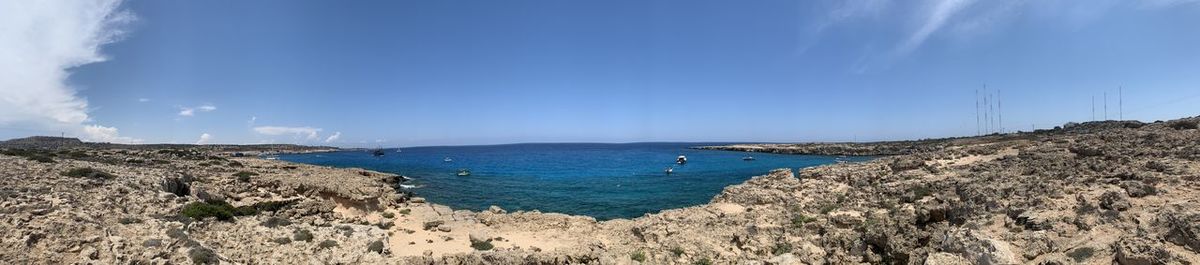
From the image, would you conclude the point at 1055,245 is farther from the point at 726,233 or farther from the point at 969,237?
the point at 726,233

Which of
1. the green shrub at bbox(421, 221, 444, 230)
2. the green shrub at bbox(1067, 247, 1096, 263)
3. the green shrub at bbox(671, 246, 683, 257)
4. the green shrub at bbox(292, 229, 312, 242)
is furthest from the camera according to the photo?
the green shrub at bbox(421, 221, 444, 230)

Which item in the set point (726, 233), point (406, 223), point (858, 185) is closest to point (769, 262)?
point (726, 233)

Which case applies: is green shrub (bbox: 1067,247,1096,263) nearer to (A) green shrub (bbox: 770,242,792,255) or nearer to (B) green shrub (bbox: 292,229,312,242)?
(A) green shrub (bbox: 770,242,792,255)

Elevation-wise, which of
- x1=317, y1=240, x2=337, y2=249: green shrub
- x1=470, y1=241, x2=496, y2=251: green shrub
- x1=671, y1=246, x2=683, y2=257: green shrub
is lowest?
x1=470, y1=241, x2=496, y2=251: green shrub

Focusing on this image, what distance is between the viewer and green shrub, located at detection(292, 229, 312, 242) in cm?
1590

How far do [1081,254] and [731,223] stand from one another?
11.0m

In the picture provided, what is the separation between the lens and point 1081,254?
355 inches

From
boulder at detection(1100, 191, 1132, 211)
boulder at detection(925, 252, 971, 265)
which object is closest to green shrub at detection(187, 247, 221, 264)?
boulder at detection(925, 252, 971, 265)

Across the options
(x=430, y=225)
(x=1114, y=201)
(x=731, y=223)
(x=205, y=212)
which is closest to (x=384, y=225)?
(x=430, y=225)

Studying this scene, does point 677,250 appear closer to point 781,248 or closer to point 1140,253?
point 781,248

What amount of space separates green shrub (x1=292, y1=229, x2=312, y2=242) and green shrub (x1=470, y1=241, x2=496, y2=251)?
5.54 metres

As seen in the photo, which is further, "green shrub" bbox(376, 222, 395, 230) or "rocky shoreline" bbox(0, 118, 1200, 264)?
"green shrub" bbox(376, 222, 395, 230)

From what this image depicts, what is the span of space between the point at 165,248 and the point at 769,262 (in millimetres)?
15726

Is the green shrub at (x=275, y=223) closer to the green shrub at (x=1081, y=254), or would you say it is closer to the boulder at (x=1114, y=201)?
the green shrub at (x=1081, y=254)
